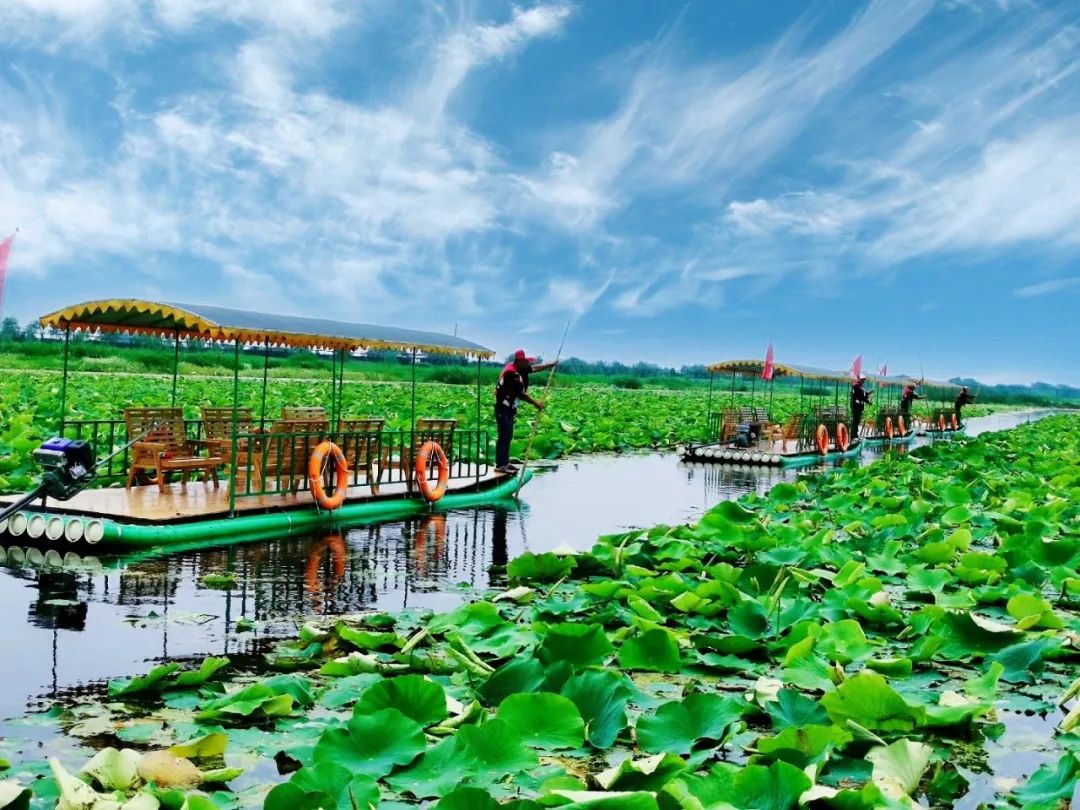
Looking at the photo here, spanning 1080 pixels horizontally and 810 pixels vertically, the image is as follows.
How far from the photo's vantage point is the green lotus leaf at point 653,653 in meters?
4.66

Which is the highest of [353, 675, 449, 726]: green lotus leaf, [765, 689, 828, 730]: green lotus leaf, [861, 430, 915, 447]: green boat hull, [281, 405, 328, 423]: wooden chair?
[281, 405, 328, 423]: wooden chair

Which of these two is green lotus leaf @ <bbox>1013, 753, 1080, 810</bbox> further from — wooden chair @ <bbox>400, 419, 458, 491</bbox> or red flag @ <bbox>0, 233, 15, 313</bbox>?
wooden chair @ <bbox>400, 419, 458, 491</bbox>

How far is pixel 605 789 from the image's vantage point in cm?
306

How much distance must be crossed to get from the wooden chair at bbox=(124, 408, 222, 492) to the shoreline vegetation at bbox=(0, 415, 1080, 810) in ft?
15.4

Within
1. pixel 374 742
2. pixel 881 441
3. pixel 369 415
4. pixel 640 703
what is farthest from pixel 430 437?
pixel 881 441

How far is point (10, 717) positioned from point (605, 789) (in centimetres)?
276

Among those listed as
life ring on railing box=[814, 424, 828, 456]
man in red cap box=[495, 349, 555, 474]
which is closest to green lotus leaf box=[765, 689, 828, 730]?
man in red cap box=[495, 349, 555, 474]

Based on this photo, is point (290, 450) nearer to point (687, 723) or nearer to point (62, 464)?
point (62, 464)

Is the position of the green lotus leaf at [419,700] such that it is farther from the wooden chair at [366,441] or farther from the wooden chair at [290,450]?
the wooden chair at [366,441]

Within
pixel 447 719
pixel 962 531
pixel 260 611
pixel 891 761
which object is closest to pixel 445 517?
pixel 260 611

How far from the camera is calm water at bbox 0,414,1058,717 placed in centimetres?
532

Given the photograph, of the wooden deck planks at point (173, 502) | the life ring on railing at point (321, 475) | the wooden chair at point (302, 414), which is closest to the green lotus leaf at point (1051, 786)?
the wooden deck planks at point (173, 502)

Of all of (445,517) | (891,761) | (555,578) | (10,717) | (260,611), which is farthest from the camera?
(445,517)

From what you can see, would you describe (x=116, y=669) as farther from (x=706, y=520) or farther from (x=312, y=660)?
(x=706, y=520)
